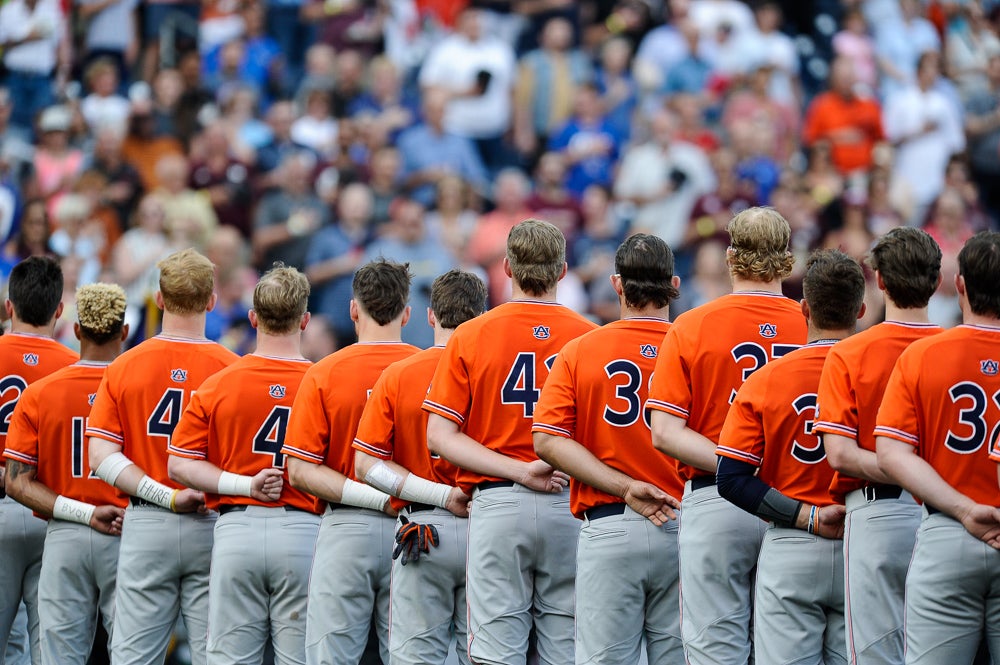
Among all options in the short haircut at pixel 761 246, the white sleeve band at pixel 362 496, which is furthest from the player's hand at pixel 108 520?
the short haircut at pixel 761 246

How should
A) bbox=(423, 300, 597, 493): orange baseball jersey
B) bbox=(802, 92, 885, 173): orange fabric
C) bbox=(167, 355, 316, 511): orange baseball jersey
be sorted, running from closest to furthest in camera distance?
bbox=(423, 300, 597, 493): orange baseball jersey → bbox=(167, 355, 316, 511): orange baseball jersey → bbox=(802, 92, 885, 173): orange fabric

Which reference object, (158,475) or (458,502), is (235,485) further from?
(458,502)

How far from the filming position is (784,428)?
220 inches

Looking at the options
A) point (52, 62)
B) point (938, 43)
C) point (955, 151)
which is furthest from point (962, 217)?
point (52, 62)

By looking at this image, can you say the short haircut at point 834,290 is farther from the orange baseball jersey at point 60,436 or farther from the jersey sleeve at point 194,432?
the orange baseball jersey at point 60,436

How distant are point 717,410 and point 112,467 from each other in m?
2.97

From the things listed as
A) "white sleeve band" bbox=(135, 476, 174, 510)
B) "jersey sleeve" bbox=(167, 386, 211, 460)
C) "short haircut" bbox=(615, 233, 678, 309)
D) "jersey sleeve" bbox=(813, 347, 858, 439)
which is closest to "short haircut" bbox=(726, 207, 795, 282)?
"short haircut" bbox=(615, 233, 678, 309)

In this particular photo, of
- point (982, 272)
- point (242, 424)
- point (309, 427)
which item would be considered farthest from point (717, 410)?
point (242, 424)

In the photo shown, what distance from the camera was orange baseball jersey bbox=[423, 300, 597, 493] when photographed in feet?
20.4

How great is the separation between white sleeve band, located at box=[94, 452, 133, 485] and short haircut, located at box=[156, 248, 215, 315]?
2.53 ft

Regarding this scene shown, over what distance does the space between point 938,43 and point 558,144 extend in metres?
4.89

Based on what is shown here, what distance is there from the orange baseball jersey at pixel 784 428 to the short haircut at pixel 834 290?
125mm

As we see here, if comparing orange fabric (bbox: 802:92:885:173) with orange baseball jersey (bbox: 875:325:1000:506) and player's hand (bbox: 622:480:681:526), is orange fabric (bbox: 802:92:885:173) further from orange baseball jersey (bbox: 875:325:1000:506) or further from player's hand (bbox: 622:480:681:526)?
orange baseball jersey (bbox: 875:325:1000:506)

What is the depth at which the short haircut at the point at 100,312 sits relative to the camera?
7238mm
